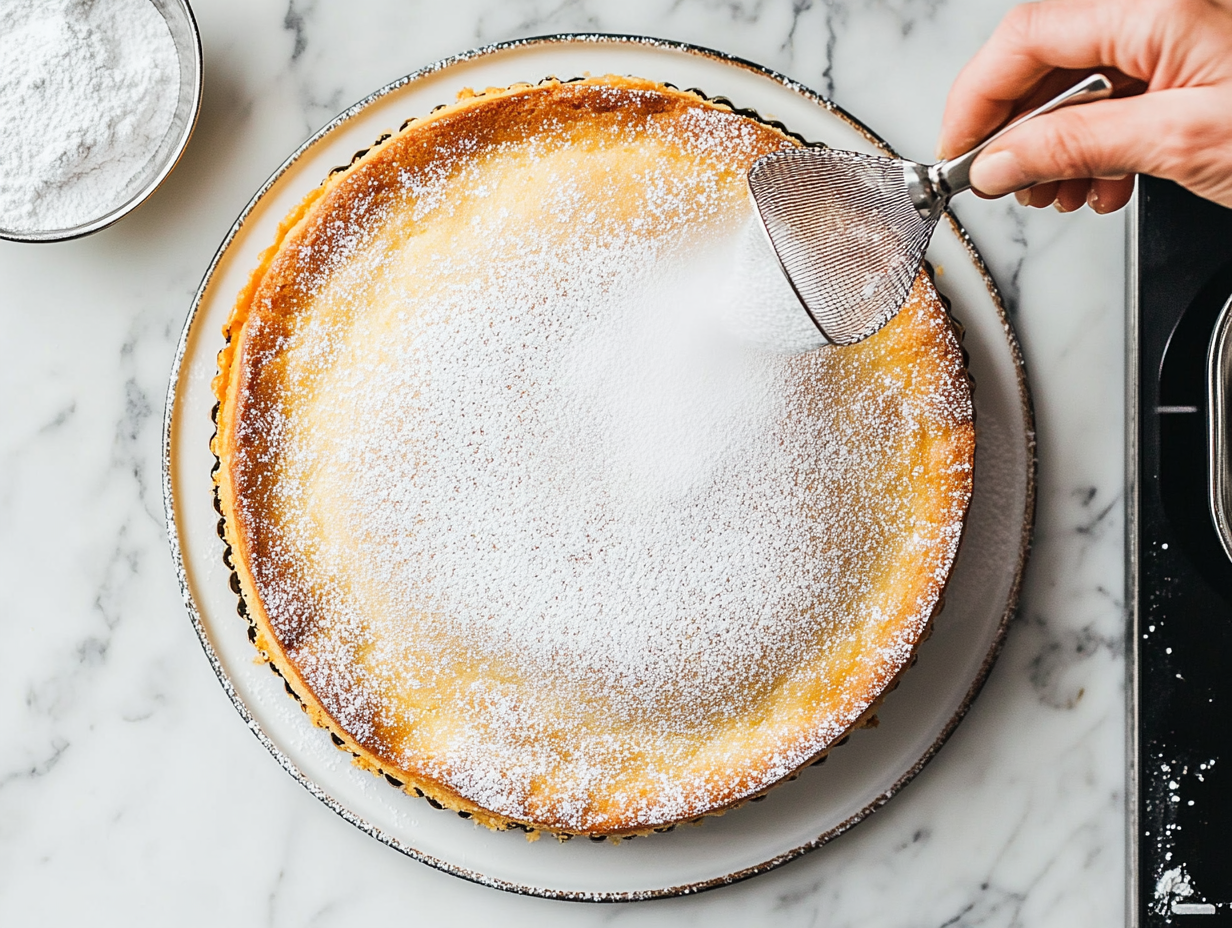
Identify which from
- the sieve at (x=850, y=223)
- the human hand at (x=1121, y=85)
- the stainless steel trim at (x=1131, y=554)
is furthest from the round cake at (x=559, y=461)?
the stainless steel trim at (x=1131, y=554)

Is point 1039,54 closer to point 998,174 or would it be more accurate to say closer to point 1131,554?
point 998,174

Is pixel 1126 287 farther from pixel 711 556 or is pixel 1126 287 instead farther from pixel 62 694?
pixel 62 694

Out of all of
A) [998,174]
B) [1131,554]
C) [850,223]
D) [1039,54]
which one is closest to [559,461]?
[850,223]

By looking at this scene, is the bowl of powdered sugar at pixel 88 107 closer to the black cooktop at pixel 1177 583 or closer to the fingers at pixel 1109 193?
the fingers at pixel 1109 193

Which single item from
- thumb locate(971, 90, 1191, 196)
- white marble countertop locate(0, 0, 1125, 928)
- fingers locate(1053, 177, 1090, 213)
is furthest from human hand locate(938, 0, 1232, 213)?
white marble countertop locate(0, 0, 1125, 928)

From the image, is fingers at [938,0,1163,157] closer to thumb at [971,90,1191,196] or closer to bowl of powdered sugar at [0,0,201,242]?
thumb at [971,90,1191,196]
